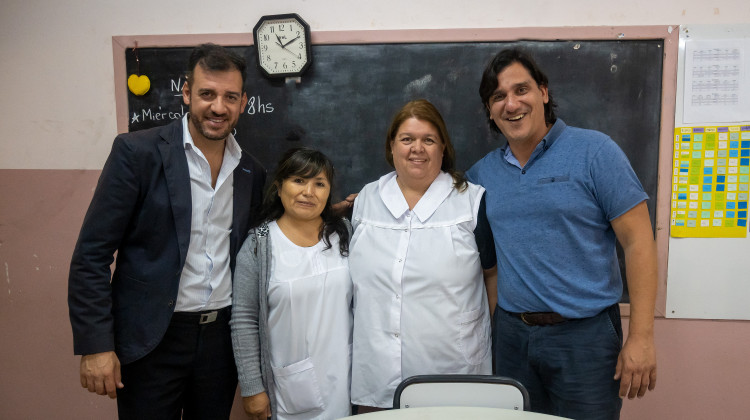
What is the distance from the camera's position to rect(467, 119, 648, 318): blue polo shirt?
1.42 metres

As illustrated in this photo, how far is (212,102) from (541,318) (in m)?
1.29

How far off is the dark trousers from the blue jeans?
105 centimetres

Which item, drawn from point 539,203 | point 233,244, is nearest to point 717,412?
point 539,203

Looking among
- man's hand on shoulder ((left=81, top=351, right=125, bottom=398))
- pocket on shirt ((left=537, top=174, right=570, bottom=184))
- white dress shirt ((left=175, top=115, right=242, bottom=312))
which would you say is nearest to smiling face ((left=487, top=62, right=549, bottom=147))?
pocket on shirt ((left=537, top=174, right=570, bottom=184))

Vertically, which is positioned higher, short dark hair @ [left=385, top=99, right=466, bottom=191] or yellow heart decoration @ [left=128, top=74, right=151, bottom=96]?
yellow heart decoration @ [left=128, top=74, right=151, bottom=96]

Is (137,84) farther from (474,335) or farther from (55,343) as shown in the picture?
(474,335)

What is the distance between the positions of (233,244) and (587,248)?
1185mm

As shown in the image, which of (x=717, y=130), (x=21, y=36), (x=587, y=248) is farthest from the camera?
(x=21, y=36)

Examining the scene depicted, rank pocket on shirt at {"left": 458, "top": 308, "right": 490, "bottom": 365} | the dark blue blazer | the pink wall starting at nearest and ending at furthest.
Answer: the dark blue blazer
pocket on shirt at {"left": 458, "top": 308, "right": 490, "bottom": 365}
the pink wall

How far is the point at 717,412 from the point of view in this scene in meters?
2.06

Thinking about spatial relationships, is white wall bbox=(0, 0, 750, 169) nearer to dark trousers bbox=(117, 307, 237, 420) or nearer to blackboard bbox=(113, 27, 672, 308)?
blackboard bbox=(113, 27, 672, 308)

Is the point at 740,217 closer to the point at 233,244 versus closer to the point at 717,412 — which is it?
the point at 717,412

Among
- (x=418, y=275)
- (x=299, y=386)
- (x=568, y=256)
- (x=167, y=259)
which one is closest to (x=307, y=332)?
(x=299, y=386)

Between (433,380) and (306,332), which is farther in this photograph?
(306,332)
